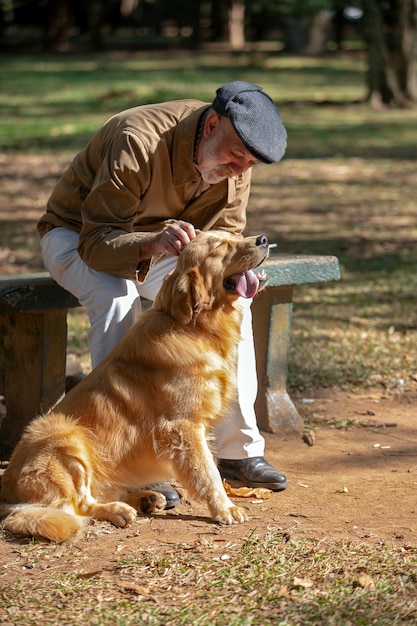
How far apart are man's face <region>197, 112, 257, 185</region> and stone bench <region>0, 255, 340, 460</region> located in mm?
878

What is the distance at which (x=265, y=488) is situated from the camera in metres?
5.09

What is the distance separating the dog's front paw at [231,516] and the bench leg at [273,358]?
1.41 m

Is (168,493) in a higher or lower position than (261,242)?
lower

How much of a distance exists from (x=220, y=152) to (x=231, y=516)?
1.70 metres

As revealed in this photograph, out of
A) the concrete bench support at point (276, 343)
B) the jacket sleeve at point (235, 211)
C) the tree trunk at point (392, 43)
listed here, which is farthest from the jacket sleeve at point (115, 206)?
the tree trunk at point (392, 43)

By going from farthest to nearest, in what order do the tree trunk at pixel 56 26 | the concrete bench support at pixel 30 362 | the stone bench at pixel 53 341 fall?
the tree trunk at pixel 56 26
the concrete bench support at pixel 30 362
the stone bench at pixel 53 341

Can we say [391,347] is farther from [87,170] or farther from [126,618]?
[126,618]

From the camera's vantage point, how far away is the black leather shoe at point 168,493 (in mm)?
4902

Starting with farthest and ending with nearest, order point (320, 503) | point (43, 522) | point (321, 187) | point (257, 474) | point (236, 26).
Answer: point (236, 26)
point (321, 187)
point (257, 474)
point (320, 503)
point (43, 522)

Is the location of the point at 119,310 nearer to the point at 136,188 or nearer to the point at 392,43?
the point at 136,188

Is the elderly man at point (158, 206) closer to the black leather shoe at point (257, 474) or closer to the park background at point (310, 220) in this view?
the black leather shoe at point (257, 474)

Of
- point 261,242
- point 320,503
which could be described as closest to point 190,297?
point 261,242

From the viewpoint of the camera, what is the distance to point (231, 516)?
4578 mm

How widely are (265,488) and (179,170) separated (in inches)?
65.1
